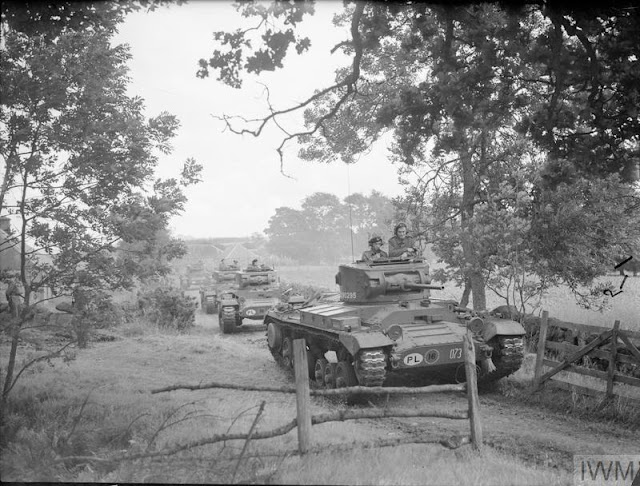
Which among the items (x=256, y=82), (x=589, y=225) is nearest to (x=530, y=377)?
(x=589, y=225)

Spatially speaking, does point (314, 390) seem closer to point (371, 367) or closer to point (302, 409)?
point (302, 409)

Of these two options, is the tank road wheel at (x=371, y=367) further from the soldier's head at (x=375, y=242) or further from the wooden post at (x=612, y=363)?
the wooden post at (x=612, y=363)

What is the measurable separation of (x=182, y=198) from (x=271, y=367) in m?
5.68

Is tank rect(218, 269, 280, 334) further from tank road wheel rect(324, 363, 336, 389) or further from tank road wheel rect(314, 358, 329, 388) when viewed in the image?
tank road wheel rect(324, 363, 336, 389)

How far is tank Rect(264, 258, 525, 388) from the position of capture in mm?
8570

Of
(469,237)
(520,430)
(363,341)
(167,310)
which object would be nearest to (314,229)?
(167,310)

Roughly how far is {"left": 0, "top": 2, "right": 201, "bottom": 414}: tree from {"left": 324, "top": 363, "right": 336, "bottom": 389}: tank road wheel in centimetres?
348

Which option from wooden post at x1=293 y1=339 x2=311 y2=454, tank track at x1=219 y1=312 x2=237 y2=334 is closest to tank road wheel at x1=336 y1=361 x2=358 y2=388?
wooden post at x1=293 y1=339 x2=311 y2=454

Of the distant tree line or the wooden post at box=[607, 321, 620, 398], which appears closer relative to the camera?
the wooden post at box=[607, 321, 620, 398]

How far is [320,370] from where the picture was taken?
10469 mm

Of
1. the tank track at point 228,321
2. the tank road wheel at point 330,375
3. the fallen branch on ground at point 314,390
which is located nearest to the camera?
the fallen branch on ground at point 314,390

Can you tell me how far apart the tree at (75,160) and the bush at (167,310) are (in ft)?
34.8

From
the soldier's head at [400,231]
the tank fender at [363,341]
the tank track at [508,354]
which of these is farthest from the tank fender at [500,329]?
the soldier's head at [400,231]

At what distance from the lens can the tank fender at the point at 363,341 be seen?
27.1 feet
